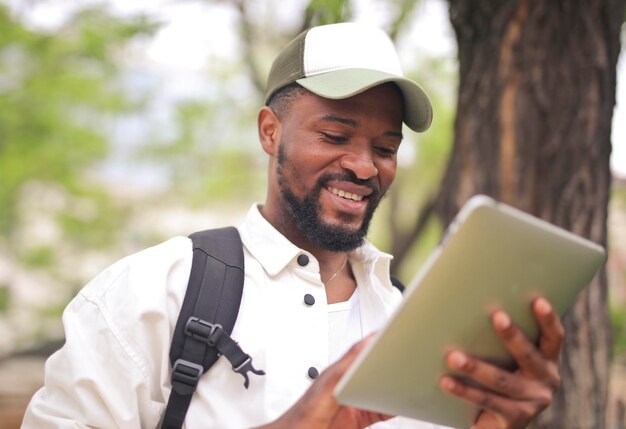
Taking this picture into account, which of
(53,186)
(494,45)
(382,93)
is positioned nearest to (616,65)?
(494,45)

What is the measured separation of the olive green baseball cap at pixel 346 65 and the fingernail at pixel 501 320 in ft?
3.06

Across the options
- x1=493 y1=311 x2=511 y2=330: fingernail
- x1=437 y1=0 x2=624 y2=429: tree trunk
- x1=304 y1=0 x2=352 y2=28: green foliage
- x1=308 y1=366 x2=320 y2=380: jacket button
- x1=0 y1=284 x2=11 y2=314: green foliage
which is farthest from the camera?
x1=0 y1=284 x2=11 y2=314: green foliage

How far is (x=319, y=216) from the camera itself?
2389 mm

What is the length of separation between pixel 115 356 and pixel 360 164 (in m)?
0.93

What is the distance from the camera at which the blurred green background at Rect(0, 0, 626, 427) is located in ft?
32.0

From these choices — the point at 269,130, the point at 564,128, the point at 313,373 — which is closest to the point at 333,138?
the point at 269,130

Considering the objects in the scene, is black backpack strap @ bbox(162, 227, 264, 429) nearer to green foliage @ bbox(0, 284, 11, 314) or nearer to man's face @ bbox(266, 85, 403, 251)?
man's face @ bbox(266, 85, 403, 251)

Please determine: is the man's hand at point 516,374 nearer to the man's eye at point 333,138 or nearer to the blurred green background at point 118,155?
the man's eye at point 333,138

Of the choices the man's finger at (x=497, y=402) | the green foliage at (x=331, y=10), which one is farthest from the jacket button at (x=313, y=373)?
the green foliage at (x=331, y=10)

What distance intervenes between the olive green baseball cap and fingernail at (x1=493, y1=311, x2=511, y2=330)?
93 cm

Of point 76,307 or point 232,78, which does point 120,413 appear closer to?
point 76,307

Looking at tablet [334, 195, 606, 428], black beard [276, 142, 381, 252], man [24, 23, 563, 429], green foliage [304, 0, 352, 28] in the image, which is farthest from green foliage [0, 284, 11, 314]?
tablet [334, 195, 606, 428]

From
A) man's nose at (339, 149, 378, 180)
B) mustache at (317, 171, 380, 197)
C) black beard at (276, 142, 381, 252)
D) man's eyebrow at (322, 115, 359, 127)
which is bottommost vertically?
black beard at (276, 142, 381, 252)

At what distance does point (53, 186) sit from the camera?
12094 millimetres
